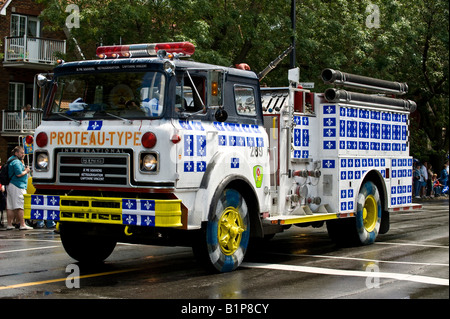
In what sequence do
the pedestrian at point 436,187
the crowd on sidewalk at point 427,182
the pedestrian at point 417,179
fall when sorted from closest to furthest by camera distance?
the pedestrian at point 417,179 → the crowd on sidewalk at point 427,182 → the pedestrian at point 436,187

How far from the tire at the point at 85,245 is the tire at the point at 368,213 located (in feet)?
14.2

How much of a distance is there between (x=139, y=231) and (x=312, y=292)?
2345 millimetres

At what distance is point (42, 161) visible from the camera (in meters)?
9.86

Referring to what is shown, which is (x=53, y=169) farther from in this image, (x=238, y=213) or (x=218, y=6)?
(x=218, y=6)

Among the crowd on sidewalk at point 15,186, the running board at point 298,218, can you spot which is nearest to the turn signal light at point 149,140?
the running board at point 298,218

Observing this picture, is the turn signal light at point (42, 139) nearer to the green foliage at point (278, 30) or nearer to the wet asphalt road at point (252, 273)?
the wet asphalt road at point (252, 273)

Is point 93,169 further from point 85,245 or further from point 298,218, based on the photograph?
point 298,218

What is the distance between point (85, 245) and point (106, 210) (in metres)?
1.75

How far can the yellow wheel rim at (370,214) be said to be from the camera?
13.3 metres

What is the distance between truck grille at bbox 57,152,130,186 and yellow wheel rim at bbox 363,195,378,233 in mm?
5580

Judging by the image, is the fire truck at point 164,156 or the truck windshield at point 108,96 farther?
the truck windshield at point 108,96

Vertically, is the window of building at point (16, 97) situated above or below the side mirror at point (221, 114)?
above

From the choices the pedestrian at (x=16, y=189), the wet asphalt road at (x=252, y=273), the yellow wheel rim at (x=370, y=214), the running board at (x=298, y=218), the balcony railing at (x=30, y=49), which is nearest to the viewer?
the wet asphalt road at (x=252, y=273)


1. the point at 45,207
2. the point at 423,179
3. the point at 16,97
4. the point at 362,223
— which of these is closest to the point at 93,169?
the point at 45,207
